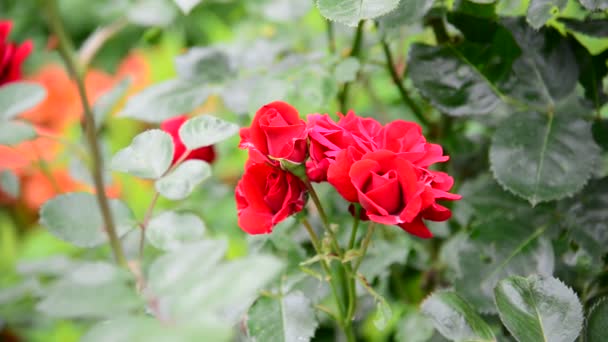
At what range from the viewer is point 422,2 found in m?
0.57

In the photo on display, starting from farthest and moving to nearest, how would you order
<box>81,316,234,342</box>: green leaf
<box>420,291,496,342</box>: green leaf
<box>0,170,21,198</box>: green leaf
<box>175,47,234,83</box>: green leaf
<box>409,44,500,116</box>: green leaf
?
<box>0,170,21,198</box>: green leaf, <box>175,47,234,83</box>: green leaf, <box>409,44,500,116</box>: green leaf, <box>420,291,496,342</box>: green leaf, <box>81,316,234,342</box>: green leaf

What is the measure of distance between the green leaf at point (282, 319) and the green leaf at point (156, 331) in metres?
0.21

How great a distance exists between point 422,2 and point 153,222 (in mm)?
299

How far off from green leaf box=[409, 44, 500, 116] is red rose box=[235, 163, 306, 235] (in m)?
0.21

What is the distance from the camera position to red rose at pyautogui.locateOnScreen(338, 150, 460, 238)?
18.0 inches

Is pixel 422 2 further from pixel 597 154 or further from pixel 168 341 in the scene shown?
pixel 168 341

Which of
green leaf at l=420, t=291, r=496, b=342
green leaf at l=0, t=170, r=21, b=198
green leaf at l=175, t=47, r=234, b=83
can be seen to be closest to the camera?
green leaf at l=420, t=291, r=496, b=342

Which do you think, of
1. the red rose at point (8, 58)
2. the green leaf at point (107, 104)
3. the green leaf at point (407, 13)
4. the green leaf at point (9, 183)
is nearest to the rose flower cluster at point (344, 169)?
the green leaf at point (407, 13)

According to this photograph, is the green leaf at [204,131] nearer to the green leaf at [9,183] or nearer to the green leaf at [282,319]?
the green leaf at [282,319]

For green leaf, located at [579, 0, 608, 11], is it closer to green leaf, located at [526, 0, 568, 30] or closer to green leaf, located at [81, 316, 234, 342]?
green leaf, located at [526, 0, 568, 30]

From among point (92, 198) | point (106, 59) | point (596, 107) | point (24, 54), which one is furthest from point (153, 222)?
point (106, 59)

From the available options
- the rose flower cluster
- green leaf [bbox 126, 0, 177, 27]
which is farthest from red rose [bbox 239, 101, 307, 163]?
green leaf [bbox 126, 0, 177, 27]

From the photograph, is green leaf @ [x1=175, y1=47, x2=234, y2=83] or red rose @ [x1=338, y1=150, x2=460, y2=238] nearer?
red rose @ [x1=338, y1=150, x2=460, y2=238]

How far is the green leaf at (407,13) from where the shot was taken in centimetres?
56
